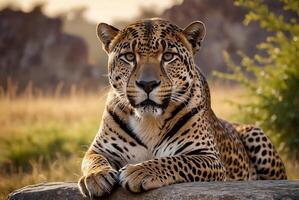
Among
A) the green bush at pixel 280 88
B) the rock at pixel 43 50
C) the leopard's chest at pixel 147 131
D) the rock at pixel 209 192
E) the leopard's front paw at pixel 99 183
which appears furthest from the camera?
the rock at pixel 43 50

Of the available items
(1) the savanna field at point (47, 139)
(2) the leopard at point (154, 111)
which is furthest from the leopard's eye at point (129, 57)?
(1) the savanna field at point (47, 139)

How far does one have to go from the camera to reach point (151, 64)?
22.7 feet

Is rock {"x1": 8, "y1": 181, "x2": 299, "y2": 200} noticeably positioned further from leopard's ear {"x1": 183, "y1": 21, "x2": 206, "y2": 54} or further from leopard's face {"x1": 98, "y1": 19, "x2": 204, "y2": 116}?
leopard's ear {"x1": 183, "y1": 21, "x2": 206, "y2": 54}

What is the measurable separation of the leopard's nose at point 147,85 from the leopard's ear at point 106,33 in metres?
1.11

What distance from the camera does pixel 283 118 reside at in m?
13.2

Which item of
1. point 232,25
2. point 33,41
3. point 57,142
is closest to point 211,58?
point 232,25

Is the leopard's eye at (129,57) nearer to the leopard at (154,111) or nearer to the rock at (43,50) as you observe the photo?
the leopard at (154,111)

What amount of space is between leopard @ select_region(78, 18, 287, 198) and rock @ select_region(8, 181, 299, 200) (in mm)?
223

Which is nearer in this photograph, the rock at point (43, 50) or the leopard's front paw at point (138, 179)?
the leopard's front paw at point (138, 179)

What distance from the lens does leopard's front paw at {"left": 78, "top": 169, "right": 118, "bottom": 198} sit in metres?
6.41

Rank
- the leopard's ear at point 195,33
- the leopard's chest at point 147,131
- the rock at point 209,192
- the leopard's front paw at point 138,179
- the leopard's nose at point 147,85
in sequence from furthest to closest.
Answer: the leopard's ear at point 195,33 < the leopard's chest at point 147,131 < the leopard's nose at point 147,85 < the leopard's front paw at point 138,179 < the rock at point 209,192

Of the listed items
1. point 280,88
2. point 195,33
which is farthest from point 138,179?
point 280,88

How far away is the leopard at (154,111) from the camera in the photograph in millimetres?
6734

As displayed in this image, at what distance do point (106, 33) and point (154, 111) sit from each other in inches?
49.8
